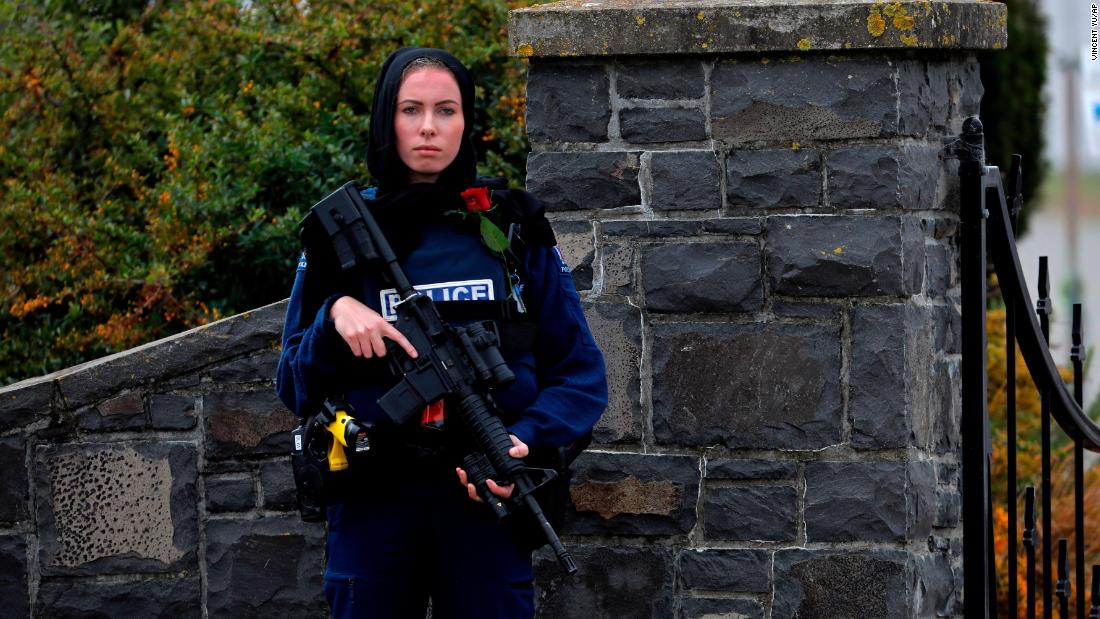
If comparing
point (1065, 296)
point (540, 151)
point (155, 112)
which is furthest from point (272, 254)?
point (1065, 296)

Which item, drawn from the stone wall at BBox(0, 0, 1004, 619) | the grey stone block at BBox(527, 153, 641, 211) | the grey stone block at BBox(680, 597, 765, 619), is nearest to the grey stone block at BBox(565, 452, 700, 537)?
the stone wall at BBox(0, 0, 1004, 619)

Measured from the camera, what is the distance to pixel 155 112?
5.97 metres

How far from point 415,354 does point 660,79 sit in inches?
46.2

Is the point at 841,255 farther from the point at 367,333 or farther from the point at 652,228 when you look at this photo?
the point at 367,333

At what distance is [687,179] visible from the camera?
3779 millimetres

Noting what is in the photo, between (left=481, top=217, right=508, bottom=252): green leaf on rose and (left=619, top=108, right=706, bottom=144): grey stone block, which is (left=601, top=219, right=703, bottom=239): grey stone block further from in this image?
(left=481, top=217, right=508, bottom=252): green leaf on rose

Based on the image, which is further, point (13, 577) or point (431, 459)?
point (13, 577)

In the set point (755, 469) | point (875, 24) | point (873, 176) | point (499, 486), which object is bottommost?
point (755, 469)

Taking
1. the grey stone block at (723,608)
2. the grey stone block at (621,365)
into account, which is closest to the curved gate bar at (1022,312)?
the grey stone block at (621,365)

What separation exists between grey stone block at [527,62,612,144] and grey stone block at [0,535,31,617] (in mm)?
1742

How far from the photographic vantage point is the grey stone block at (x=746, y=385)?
3.74 metres

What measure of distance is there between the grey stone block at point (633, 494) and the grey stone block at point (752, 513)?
0.05 meters

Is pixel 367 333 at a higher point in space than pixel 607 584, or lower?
higher

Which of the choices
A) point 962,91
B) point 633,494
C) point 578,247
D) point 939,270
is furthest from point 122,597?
point 962,91
